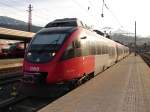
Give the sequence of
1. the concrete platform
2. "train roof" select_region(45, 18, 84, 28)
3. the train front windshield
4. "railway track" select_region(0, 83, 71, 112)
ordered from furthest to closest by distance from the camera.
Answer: "train roof" select_region(45, 18, 84, 28), the train front windshield, "railway track" select_region(0, 83, 71, 112), the concrete platform

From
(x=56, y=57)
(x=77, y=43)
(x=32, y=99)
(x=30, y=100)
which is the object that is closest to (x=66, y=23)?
(x=77, y=43)

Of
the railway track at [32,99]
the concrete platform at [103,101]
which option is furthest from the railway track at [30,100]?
the concrete platform at [103,101]

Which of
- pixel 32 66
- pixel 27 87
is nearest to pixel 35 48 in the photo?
pixel 32 66

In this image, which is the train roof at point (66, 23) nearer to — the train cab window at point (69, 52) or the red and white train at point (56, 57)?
the red and white train at point (56, 57)

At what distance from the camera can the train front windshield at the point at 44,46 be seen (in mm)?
12207

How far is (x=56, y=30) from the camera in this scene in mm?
13445

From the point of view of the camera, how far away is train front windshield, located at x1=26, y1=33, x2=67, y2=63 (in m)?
12.2

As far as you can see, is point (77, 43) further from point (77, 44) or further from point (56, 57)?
point (56, 57)

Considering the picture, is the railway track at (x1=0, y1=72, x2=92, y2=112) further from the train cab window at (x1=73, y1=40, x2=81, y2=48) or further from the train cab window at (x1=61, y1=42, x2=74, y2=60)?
the train cab window at (x1=73, y1=40, x2=81, y2=48)

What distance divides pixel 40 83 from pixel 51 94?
0.59 meters

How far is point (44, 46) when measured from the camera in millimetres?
12625

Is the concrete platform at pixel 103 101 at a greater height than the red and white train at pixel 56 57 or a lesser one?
lesser

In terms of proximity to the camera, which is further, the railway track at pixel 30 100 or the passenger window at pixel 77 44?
the passenger window at pixel 77 44

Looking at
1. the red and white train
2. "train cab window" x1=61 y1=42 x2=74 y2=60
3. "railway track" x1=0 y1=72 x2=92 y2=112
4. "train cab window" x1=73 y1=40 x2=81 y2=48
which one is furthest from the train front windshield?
"railway track" x1=0 y1=72 x2=92 y2=112
